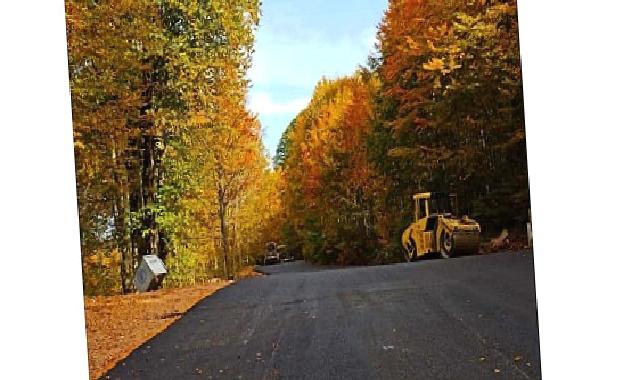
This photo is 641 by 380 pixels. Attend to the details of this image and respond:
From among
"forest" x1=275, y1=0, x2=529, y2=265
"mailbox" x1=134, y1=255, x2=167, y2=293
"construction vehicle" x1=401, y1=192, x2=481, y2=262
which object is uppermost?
"forest" x1=275, y1=0, x2=529, y2=265

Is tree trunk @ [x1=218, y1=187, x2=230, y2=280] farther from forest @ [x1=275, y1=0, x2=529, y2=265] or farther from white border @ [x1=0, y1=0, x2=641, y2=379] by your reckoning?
white border @ [x1=0, y1=0, x2=641, y2=379]

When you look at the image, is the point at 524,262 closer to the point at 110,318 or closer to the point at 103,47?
the point at 110,318

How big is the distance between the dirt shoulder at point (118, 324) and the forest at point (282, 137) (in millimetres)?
126

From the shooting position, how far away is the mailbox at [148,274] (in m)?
3.35

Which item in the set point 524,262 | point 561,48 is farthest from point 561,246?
point 561,48

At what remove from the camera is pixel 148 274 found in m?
3.36

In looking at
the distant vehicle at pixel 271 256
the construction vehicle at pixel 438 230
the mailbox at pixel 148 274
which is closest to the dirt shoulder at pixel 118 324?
the mailbox at pixel 148 274

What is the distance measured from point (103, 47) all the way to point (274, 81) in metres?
0.75

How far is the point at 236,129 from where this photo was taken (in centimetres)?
352

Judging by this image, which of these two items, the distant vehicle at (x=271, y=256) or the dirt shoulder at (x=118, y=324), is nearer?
the dirt shoulder at (x=118, y=324)

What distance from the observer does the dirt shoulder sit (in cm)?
330

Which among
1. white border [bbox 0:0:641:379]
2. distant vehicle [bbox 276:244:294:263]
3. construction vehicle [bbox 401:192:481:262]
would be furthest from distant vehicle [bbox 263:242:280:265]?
white border [bbox 0:0:641:379]

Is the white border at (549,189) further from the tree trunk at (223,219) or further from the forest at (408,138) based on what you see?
the tree trunk at (223,219)

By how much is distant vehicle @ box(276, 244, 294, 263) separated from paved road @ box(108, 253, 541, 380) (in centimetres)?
4
